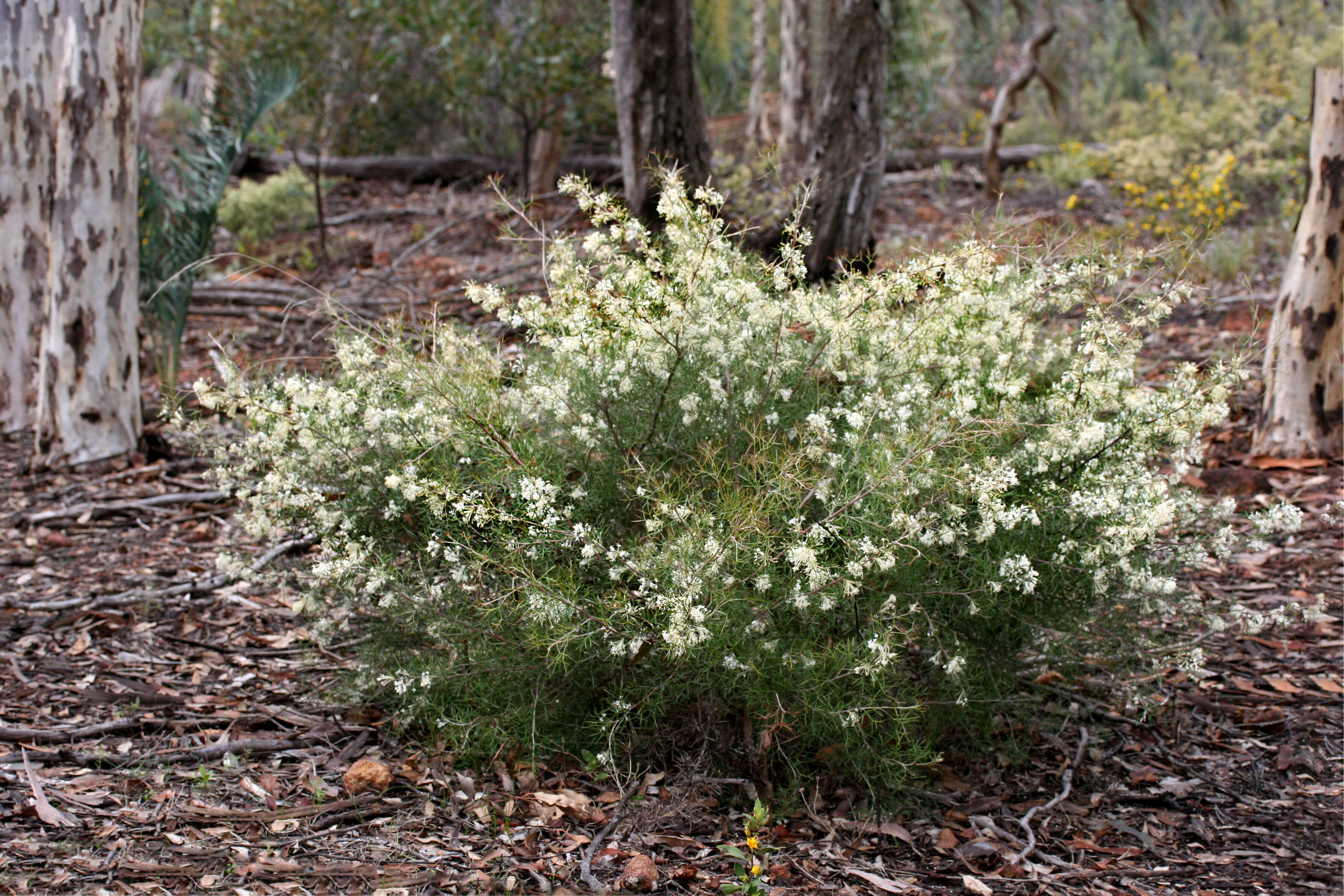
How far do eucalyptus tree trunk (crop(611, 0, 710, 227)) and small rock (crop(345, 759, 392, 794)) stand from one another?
3.49 meters

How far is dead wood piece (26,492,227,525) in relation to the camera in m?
4.88

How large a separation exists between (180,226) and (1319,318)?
652 cm

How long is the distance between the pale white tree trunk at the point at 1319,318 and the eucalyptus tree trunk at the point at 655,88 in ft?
10.2

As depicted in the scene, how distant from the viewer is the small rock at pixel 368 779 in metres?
2.82

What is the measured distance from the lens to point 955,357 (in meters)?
2.87

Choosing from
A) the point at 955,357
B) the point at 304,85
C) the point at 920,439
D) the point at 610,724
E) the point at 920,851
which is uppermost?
the point at 304,85

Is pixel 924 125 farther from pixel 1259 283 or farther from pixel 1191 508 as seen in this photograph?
pixel 1191 508

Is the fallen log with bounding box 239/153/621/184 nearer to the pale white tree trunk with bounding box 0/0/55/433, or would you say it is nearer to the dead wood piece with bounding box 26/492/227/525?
the pale white tree trunk with bounding box 0/0/55/433

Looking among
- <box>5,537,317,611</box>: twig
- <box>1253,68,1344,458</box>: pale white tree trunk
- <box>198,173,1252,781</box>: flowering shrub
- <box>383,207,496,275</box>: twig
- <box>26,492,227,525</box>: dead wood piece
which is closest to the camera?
<box>198,173,1252,781</box>: flowering shrub

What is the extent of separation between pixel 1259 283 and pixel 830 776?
6637 mm

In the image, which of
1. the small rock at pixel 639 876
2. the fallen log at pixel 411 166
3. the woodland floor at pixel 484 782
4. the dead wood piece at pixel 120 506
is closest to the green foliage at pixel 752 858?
the woodland floor at pixel 484 782

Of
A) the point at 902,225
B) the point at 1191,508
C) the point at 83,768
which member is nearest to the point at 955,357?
the point at 1191,508

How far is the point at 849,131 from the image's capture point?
6250 mm

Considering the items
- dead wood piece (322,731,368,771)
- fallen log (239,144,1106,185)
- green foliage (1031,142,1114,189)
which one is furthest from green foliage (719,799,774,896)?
green foliage (1031,142,1114,189)
